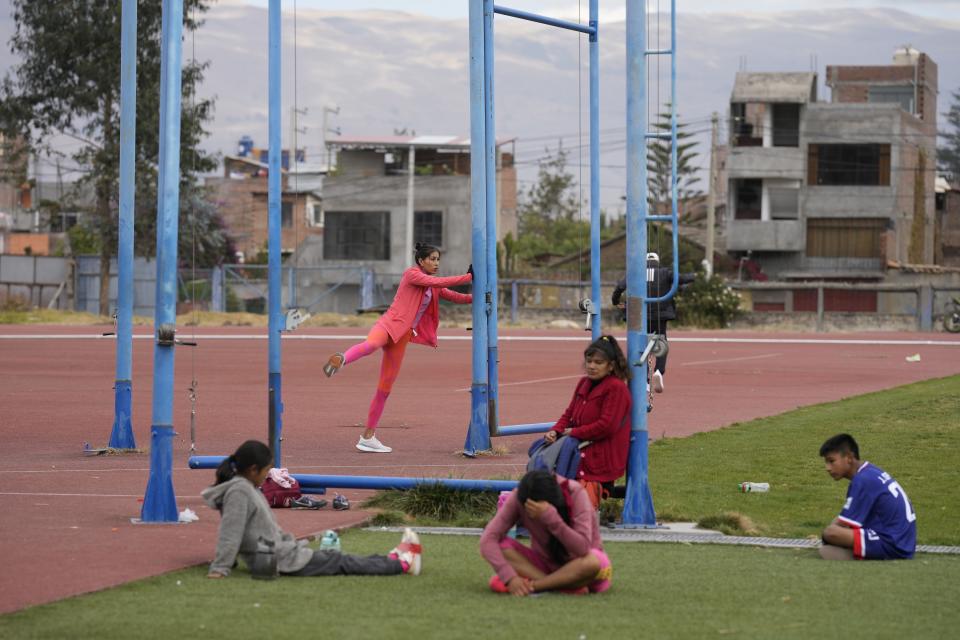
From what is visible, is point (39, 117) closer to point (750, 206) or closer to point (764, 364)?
point (750, 206)

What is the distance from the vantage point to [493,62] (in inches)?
546

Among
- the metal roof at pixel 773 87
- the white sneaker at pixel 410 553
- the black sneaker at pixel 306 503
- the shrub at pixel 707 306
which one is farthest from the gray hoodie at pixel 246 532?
the metal roof at pixel 773 87

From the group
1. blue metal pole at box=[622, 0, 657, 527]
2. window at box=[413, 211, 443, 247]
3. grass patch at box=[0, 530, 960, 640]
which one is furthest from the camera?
window at box=[413, 211, 443, 247]

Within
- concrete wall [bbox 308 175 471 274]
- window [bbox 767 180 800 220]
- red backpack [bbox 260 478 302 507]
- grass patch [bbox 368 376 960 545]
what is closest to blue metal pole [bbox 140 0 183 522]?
red backpack [bbox 260 478 302 507]

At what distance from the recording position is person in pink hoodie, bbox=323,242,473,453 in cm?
1346

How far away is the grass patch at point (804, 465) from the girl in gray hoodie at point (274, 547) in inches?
111

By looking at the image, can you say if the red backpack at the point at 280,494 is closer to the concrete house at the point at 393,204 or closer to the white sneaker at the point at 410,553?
the white sneaker at the point at 410,553

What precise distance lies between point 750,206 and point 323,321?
27.5 meters

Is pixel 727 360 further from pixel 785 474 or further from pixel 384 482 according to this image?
pixel 384 482

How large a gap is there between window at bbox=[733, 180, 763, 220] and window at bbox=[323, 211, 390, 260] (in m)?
17.4

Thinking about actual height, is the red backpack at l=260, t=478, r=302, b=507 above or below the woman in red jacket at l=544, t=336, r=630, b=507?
below

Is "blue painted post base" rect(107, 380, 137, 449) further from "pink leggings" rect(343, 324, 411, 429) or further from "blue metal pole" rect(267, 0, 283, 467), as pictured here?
"blue metal pole" rect(267, 0, 283, 467)

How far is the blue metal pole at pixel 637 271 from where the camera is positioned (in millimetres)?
9242

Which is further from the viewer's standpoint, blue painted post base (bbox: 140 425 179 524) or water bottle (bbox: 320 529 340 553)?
blue painted post base (bbox: 140 425 179 524)
